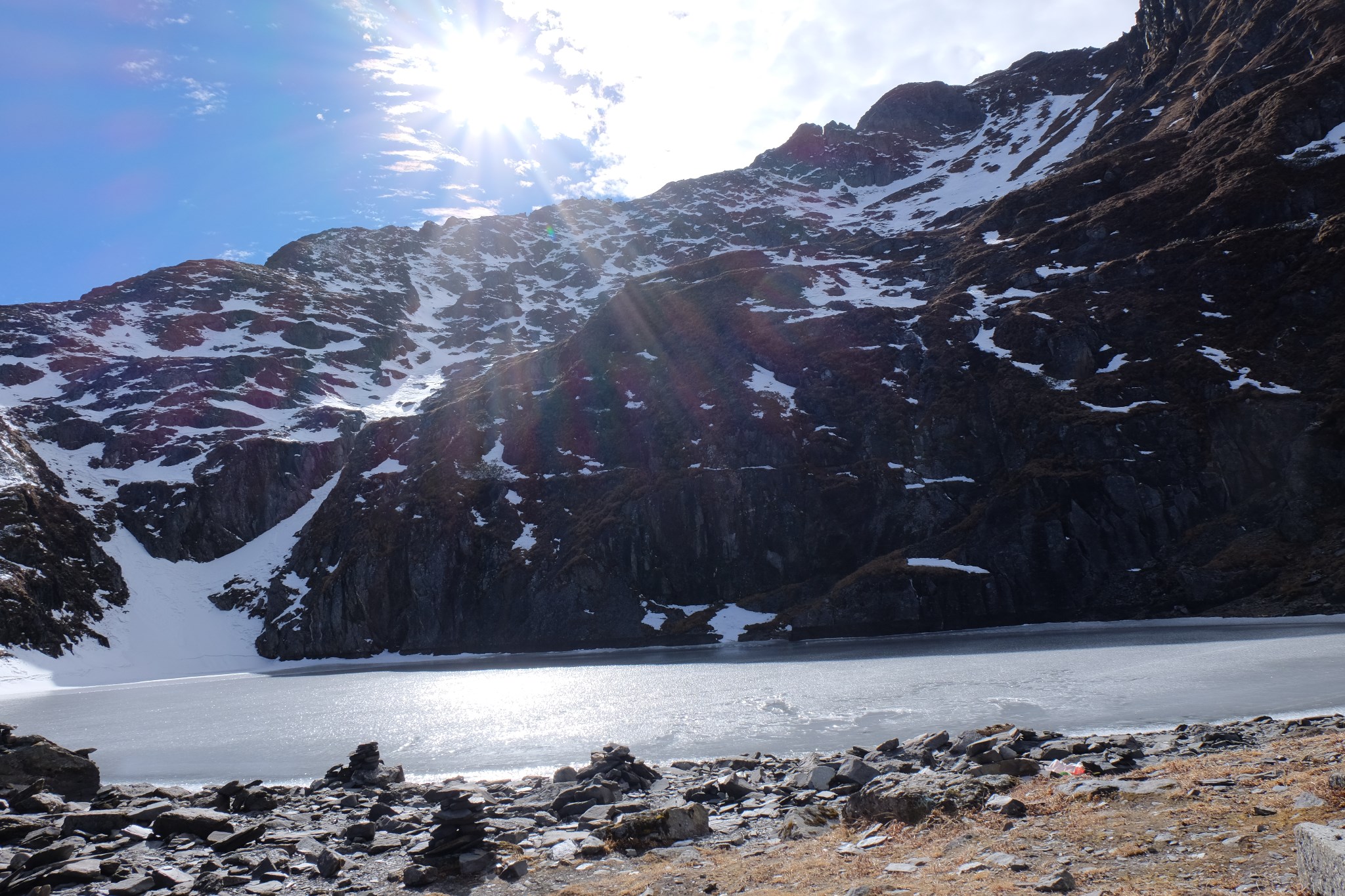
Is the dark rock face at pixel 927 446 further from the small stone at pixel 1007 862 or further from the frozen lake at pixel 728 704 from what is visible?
the small stone at pixel 1007 862

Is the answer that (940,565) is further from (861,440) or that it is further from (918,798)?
(918,798)

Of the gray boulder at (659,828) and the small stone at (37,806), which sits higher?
the gray boulder at (659,828)

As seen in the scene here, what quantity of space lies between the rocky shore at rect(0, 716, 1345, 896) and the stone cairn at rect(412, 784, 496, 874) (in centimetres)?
5

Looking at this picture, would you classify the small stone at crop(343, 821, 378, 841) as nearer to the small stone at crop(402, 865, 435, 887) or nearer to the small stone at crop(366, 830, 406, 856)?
the small stone at crop(366, 830, 406, 856)

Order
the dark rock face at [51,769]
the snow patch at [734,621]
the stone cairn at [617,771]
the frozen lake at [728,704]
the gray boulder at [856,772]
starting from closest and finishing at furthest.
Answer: the gray boulder at [856,772] → the stone cairn at [617,771] → the dark rock face at [51,769] → the frozen lake at [728,704] → the snow patch at [734,621]

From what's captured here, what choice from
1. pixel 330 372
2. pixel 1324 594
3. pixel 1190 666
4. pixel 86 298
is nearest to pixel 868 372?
pixel 1324 594

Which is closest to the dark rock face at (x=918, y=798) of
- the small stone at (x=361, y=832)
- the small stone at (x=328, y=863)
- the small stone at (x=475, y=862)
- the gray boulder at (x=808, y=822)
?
the gray boulder at (x=808, y=822)

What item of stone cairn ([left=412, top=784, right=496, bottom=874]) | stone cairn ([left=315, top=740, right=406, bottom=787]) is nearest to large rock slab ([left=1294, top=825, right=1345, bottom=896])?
stone cairn ([left=412, top=784, right=496, bottom=874])

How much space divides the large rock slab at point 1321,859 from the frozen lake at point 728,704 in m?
19.0

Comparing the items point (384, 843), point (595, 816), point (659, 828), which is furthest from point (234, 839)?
point (659, 828)

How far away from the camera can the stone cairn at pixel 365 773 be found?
24703mm

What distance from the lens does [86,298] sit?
629ft

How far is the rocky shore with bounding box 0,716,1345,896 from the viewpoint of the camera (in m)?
10.1

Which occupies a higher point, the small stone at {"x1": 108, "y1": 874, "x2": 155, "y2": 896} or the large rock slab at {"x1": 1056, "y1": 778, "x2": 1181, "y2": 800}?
the large rock slab at {"x1": 1056, "y1": 778, "x2": 1181, "y2": 800}
